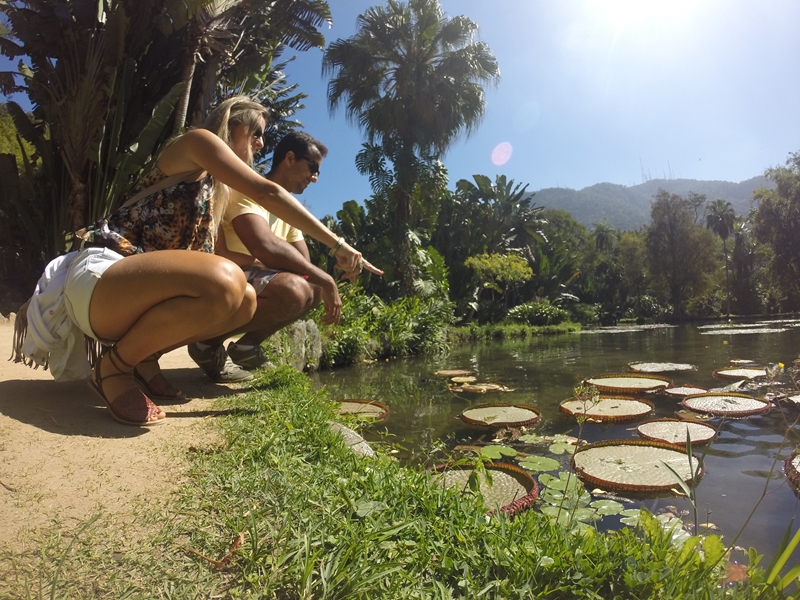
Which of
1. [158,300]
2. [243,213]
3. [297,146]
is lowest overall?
[158,300]

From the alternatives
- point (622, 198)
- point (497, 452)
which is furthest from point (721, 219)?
point (622, 198)

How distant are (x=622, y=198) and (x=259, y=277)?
190 meters

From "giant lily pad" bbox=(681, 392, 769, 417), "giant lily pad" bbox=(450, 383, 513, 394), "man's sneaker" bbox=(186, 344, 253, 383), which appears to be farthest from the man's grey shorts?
"giant lily pad" bbox=(681, 392, 769, 417)

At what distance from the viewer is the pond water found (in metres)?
1.56

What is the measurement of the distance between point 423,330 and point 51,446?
24.7 ft

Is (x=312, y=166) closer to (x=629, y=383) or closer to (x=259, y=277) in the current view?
(x=259, y=277)

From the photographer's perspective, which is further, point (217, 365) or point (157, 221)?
point (217, 365)

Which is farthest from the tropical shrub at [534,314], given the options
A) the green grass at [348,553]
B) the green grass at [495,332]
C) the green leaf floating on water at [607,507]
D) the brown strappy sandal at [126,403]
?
the green grass at [348,553]

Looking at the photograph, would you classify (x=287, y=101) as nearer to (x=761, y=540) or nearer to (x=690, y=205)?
(x=761, y=540)

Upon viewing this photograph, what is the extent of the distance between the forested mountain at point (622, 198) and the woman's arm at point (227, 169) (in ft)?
417

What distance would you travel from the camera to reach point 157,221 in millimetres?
1835

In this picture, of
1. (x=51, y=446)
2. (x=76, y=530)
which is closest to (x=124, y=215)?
(x=51, y=446)

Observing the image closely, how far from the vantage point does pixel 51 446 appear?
136 centimetres

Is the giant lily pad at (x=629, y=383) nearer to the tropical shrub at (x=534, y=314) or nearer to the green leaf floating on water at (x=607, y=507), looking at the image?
the green leaf floating on water at (x=607, y=507)
